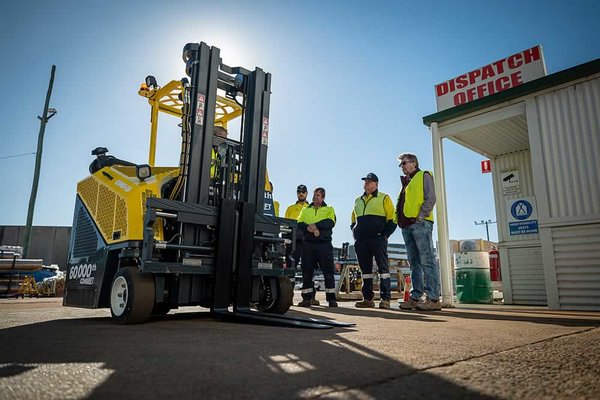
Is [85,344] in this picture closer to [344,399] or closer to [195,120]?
[344,399]

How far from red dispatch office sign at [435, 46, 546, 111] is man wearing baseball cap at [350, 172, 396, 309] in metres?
2.32

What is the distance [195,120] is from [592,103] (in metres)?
5.40

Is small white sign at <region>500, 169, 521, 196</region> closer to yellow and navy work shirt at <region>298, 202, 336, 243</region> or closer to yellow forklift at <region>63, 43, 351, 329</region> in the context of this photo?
yellow and navy work shirt at <region>298, 202, 336, 243</region>

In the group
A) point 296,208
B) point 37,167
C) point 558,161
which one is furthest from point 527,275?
point 37,167

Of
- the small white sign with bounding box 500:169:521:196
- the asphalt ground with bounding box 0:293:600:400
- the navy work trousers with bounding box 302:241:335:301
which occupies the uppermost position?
the small white sign with bounding box 500:169:521:196

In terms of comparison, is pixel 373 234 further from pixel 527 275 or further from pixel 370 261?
pixel 527 275

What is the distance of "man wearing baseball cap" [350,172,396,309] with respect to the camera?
624 centimetres

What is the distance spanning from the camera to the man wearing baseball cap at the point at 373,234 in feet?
20.5

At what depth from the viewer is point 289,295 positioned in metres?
4.43

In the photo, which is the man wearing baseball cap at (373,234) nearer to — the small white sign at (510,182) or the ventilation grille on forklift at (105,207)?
Result: the small white sign at (510,182)

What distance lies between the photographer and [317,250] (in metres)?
6.88

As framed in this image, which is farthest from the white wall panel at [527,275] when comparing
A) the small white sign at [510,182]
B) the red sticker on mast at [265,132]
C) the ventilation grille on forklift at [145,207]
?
the ventilation grille on forklift at [145,207]

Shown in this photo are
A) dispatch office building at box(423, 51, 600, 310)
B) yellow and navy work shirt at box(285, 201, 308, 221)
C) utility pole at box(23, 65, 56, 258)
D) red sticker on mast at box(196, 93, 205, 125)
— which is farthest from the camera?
utility pole at box(23, 65, 56, 258)

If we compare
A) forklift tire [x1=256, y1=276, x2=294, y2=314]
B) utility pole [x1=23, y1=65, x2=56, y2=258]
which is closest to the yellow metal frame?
forklift tire [x1=256, y1=276, x2=294, y2=314]
